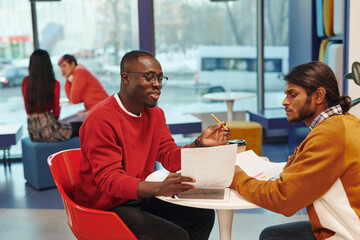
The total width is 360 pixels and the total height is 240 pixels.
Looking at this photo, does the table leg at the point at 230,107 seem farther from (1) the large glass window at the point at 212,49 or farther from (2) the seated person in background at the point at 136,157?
(2) the seated person in background at the point at 136,157

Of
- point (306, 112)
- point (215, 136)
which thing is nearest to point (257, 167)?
point (215, 136)

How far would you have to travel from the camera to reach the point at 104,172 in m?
2.07

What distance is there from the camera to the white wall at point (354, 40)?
404cm

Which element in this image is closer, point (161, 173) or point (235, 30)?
point (161, 173)

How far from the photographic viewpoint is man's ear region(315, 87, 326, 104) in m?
1.89

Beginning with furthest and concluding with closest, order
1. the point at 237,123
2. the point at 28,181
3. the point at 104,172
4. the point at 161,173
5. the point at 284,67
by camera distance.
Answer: the point at 284,67 → the point at 237,123 → the point at 28,181 → the point at 161,173 → the point at 104,172

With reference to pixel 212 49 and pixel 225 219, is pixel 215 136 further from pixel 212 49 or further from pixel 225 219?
pixel 212 49

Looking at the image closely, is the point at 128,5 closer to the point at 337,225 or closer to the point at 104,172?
the point at 104,172

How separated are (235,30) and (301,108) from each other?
15.6 ft

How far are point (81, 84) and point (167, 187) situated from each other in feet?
12.3

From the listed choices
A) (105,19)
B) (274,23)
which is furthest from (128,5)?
(274,23)

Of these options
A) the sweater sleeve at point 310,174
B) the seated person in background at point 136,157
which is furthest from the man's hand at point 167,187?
the sweater sleeve at point 310,174

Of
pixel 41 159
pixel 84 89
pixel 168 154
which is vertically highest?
pixel 84 89

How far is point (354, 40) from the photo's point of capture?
4.11 meters
